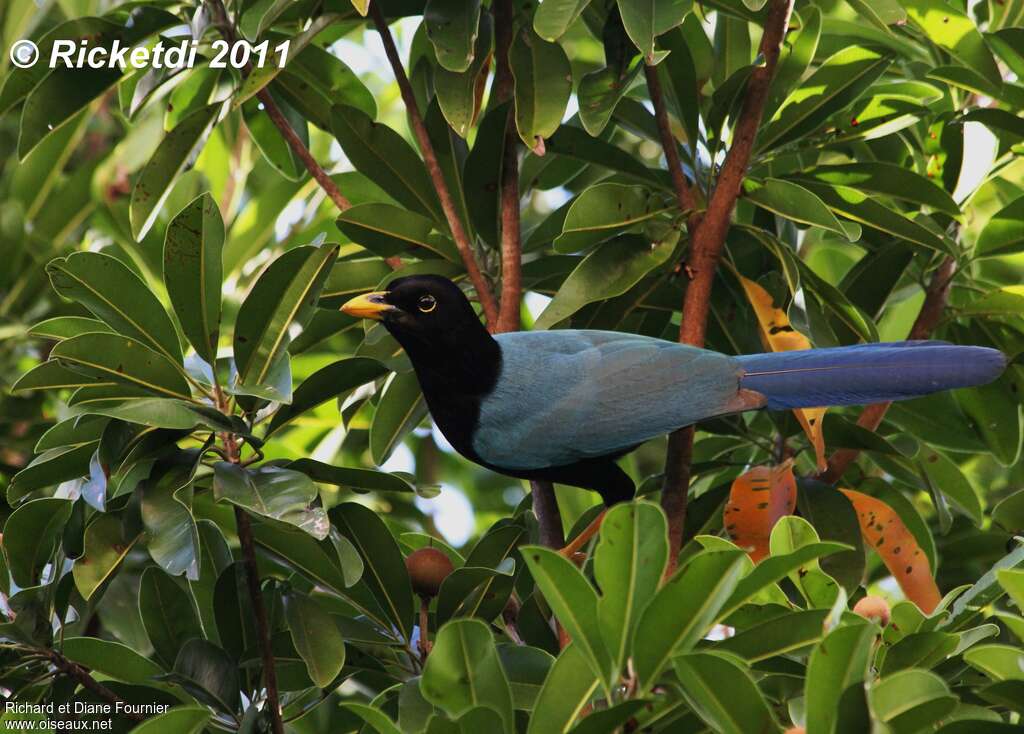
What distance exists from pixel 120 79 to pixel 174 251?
113cm

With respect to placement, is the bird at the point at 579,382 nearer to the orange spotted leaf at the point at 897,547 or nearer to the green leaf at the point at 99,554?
the orange spotted leaf at the point at 897,547

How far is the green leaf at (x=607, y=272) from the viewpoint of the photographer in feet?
11.1

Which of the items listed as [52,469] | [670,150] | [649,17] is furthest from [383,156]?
[52,469]

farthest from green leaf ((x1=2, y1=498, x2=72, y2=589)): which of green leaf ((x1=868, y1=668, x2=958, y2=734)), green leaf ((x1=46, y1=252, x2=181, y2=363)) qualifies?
green leaf ((x1=868, y1=668, x2=958, y2=734))

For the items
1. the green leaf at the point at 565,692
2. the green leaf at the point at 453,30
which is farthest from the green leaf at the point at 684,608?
the green leaf at the point at 453,30

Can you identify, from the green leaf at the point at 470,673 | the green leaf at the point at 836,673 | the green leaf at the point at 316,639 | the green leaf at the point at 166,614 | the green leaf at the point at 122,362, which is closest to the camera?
the green leaf at the point at 836,673

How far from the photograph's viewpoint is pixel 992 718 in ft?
7.30

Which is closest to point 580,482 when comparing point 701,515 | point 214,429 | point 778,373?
point 701,515

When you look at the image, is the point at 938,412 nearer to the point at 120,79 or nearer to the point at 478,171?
the point at 478,171

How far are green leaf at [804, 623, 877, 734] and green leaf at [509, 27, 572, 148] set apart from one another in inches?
69.8

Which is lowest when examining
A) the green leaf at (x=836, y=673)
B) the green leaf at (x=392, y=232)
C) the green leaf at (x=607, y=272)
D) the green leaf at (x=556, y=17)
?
the green leaf at (x=836, y=673)

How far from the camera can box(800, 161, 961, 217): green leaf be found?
3598 mm

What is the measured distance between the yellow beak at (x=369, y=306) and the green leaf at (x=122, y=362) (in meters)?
0.76

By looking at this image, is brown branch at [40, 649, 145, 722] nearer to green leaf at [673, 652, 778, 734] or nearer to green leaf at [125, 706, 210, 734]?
green leaf at [125, 706, 210, 734]
